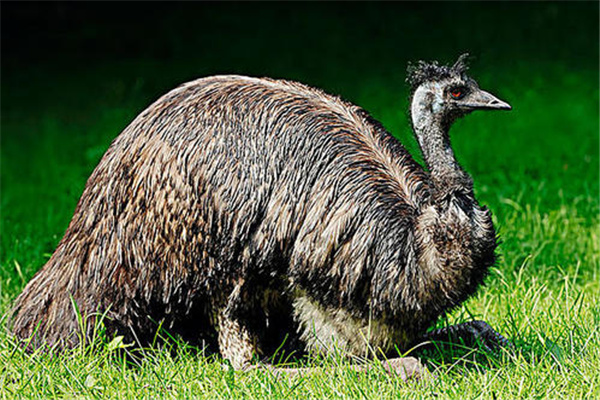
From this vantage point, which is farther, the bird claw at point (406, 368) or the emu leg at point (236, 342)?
the emu leg at point (236, 342)

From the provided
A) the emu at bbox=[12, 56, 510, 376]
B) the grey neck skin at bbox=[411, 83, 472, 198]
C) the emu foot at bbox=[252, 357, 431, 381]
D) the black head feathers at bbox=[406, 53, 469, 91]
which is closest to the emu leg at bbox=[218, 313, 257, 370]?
the emu at bbox=[12, 56, 510, 376]

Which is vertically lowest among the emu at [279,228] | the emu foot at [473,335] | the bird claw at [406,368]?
the bird claw at [406,368]

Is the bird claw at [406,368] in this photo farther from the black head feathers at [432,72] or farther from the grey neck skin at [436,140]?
the black head feathers at [432,72]

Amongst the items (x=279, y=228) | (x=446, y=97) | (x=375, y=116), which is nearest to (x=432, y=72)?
(x=446, y=97)

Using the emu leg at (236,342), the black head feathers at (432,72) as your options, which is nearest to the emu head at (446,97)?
the black head feathers at (432,72)

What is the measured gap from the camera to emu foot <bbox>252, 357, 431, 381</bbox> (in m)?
4.02

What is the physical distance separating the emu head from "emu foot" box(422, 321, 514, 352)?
95cm

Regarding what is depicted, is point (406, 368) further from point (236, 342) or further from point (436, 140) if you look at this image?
point (436, 140)

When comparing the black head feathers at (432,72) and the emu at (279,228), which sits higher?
the black head feathers at (432,72)

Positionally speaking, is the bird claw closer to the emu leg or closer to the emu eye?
the emu leg

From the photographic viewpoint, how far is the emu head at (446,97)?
412 centimetres

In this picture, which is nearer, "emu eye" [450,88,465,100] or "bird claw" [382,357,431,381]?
"bird claw" [382,357,431,381]

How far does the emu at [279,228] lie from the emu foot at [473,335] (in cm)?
2

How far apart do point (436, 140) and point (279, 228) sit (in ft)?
2.41
